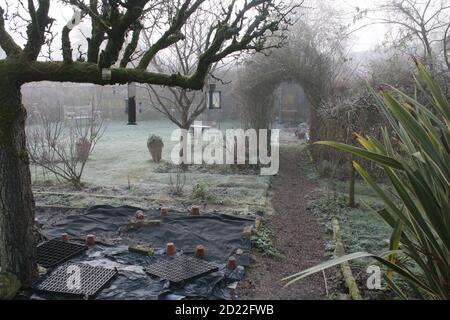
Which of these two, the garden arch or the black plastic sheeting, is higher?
the garden arch

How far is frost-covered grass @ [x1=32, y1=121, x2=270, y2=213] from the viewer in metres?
Answer: 5.76

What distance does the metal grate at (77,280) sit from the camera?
2967 millimetres

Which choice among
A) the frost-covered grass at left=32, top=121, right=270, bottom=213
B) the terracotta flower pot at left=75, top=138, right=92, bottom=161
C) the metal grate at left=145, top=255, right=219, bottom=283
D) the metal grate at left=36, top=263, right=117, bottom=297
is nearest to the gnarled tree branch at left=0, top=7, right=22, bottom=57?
the metal grate at left=36, top=263, right=117, bottom=297

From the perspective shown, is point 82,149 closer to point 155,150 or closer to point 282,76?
point 155,150

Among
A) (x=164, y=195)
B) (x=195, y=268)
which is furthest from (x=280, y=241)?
(x=164, y=195)

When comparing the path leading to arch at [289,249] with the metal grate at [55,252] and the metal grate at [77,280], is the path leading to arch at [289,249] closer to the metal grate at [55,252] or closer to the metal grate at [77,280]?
the metal grate at [77,280]

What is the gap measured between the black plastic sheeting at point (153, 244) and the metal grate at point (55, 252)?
9 cm

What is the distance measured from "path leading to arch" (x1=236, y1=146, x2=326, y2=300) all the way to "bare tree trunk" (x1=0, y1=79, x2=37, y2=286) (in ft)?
5.75

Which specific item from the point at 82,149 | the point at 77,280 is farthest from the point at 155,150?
the point at 77,280

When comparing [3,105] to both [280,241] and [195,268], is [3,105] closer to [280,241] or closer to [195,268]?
[195,268]

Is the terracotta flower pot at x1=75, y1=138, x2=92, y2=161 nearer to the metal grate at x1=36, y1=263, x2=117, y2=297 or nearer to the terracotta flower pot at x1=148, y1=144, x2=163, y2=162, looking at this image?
the terracotta flower pot at x1=148, y1=144, x2=163, y2=162

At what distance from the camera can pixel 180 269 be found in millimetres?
3412

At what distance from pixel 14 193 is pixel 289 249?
2.78 metres

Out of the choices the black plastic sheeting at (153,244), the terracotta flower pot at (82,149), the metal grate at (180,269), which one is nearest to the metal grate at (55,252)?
the black plastic sheeting at (153,244)
